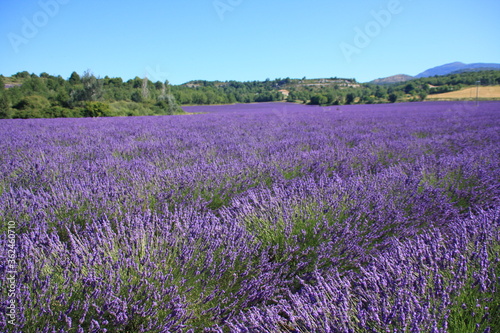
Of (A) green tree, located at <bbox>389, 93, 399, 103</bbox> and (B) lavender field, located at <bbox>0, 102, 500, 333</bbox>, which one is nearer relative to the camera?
(B) lavender field, located at <bbox>0, 102, 500, 333</bbox>

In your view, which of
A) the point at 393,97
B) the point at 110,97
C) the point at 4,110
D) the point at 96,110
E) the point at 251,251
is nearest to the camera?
the point at 251,251

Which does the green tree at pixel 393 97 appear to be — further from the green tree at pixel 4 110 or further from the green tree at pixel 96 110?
the green tree at pixel 4 110

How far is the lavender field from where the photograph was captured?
96 centimetres

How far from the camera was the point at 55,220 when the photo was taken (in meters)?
1.76

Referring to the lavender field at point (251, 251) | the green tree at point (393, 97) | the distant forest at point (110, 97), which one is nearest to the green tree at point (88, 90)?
the distant forest at point (110, 97)

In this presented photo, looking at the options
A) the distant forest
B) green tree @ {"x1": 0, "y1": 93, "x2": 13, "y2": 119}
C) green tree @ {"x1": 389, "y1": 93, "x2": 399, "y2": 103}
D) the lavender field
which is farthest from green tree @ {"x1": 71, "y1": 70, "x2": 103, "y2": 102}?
green tree @ {"x1": 389, "y1": 93, "x2": 399, "y2": 103}

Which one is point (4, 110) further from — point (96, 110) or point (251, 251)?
point (251, 251)

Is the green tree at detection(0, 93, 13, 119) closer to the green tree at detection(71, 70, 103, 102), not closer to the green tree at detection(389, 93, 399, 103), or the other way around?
the green tree at detection(71, 70, 103, 102)

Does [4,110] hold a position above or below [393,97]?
above

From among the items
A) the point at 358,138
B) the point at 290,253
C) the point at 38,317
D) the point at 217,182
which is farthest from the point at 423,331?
the point at 358,138

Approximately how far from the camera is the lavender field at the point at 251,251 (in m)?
0.96

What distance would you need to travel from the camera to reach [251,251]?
1.39 metres

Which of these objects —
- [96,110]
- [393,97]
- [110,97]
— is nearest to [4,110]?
[96,110]

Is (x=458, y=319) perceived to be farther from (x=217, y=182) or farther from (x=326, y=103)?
(x=326, y=103)
